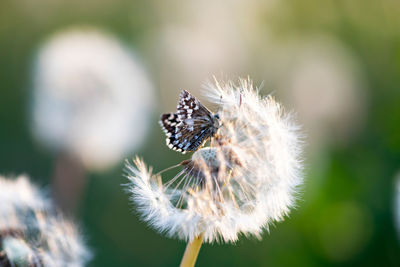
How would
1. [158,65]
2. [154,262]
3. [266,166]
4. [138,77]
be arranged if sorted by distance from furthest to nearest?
[158,65], [138,77], [154,262], [266,166]

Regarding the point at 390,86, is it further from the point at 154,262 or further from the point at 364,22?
the point at 154,262

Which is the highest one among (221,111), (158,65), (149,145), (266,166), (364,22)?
(364,22)

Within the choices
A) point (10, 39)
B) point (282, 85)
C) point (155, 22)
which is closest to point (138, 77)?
point (282, 85)

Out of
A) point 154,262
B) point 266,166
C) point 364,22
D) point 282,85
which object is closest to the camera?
point 266,166

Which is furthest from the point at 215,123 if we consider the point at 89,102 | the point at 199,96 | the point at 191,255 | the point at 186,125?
the point at 89,102

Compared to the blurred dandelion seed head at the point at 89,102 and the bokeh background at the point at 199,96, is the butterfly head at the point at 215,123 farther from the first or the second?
the blurred dandelion seed head at the point at 89,102

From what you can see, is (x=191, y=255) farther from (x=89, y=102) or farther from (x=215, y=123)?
(x=89, y=102)

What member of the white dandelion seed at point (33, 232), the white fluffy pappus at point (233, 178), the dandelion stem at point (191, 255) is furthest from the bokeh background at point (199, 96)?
the dandelion stem at point (191, 255)
